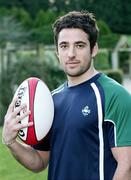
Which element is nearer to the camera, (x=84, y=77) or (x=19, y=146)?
(x=84, y=77)

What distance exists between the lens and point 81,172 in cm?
354

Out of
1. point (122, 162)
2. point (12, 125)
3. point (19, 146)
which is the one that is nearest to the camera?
point (122, 162)

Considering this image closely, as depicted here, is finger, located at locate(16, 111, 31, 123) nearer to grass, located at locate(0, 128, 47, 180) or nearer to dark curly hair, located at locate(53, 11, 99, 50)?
dark curly hair, located at locate(53, 11, 99, 50)

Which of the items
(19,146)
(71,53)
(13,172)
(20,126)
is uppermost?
(71,53)

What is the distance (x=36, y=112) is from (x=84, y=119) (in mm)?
455

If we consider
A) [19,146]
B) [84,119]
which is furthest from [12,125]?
[84,119]

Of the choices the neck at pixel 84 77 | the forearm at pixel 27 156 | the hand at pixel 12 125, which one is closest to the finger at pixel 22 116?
the hand at pixel 12 125

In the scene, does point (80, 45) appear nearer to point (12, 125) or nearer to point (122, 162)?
point (12, 125)

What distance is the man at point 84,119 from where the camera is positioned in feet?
11.4

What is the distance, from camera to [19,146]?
12.4 ft

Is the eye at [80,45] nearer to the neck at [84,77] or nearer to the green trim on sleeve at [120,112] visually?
the neck at [84,77]

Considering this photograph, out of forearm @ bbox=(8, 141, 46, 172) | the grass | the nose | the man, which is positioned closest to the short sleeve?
the man

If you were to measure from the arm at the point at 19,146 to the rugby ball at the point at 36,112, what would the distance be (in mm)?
55

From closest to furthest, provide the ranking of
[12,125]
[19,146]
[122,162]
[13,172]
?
1. [122,162]
2. [12,125]
3. [19,146]
4. [13,172]
